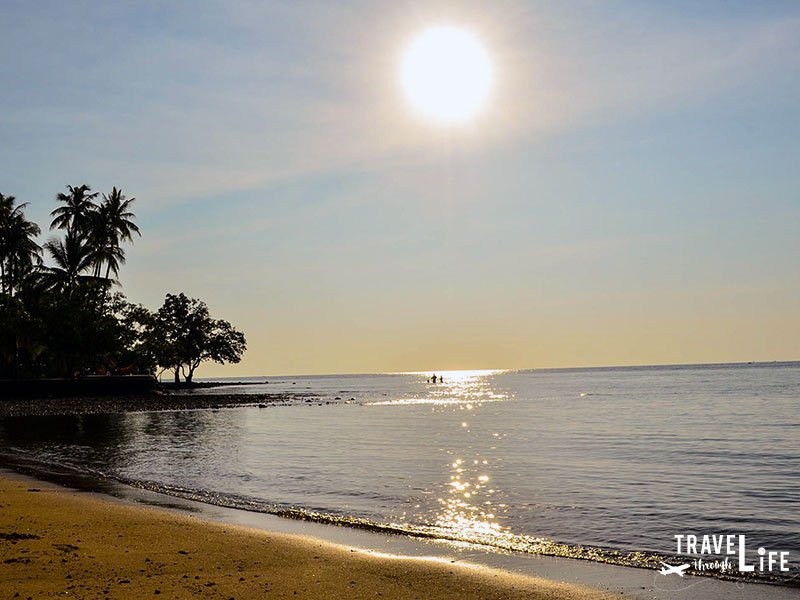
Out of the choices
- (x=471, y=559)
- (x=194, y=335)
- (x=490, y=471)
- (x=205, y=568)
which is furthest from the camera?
(x=194, y=335)

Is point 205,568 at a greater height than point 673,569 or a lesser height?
greater

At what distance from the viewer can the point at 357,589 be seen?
9.70 meters

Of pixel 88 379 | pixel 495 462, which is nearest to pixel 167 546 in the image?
pixel 495 462

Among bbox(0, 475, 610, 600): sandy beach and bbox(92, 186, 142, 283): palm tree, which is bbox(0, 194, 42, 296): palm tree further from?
bbox(0, 475, 610, 600): sandy beach

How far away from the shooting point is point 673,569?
38.8ft

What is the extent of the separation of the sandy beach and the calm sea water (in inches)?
122

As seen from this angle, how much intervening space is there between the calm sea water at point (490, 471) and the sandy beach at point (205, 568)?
10.1ft

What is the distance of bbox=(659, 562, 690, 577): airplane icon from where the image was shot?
11.6 metres

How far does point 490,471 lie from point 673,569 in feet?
43.2

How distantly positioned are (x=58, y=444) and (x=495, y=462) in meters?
20.2

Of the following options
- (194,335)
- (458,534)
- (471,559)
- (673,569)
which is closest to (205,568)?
(471,559)

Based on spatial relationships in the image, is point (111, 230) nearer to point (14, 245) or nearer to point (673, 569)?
point (14, 245)

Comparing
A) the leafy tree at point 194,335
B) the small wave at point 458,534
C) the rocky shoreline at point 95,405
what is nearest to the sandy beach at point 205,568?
the small wave at point 458,534

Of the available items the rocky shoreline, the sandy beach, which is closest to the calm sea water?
the sandy beach
